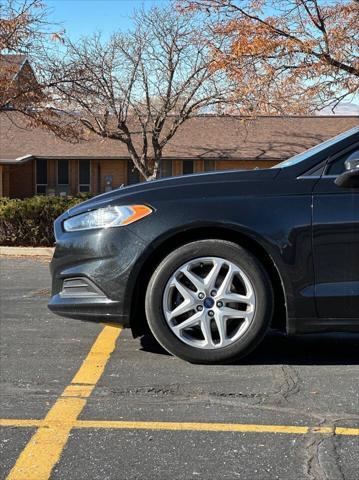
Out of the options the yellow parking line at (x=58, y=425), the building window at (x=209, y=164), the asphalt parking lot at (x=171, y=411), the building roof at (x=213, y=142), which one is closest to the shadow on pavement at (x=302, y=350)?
the asphalt parking lot at (x=171, y=411)

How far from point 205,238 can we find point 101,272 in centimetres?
76

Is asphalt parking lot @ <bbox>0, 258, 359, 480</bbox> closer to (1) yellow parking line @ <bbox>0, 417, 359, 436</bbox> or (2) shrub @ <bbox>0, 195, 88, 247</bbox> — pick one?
(1) yellow parking line @ <bbox>0, 417, 359, 436</bbox>

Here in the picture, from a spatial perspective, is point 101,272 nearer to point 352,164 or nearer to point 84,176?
point 352,164

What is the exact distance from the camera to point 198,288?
405 cm

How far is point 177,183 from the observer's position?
421cm

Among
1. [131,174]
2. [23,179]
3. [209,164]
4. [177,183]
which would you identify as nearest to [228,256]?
[177,183]

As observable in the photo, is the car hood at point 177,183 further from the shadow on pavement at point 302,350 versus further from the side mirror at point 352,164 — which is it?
the shadow on pavement at point 302,350

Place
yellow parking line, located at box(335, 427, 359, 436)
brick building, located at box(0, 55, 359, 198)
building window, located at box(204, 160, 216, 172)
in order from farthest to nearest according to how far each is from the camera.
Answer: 1. building window, located at box(204, 160, 216, 172)
2. brick building, located at box(0, 55, 359, 198)
3. yellow parking line, located at box(335, 427, 359, 436)

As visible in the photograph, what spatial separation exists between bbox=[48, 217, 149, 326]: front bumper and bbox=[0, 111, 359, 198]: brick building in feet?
70.5

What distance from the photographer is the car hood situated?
4137mm

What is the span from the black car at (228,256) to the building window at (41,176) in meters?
24.3

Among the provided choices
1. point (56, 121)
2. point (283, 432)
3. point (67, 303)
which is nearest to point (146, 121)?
point (56, 121)

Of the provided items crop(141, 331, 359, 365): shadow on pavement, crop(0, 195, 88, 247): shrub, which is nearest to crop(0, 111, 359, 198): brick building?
crop(0, 195, 88, 247): shrub

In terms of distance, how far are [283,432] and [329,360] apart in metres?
1.39
